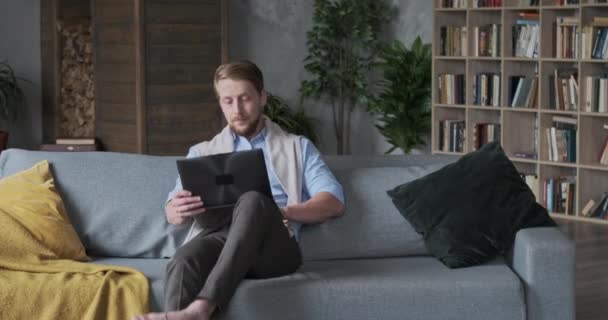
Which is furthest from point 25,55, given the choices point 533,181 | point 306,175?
point 306,175

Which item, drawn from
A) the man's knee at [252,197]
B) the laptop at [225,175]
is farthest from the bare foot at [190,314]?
the laptop at [225,175]

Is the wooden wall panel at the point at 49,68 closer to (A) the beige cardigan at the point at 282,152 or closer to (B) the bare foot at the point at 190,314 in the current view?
(A) the beige cardigan at the point at 282,152

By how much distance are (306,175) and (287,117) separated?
488 cm

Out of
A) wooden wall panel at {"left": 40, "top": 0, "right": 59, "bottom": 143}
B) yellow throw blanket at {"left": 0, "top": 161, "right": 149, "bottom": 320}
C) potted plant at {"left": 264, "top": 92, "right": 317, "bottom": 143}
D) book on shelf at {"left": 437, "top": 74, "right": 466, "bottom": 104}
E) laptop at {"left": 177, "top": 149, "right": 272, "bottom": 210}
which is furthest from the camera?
potted plant at {"left": 264, "top": 92, "right": 317, "bottom": 143}

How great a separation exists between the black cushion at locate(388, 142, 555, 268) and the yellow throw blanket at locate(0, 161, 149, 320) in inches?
41.9

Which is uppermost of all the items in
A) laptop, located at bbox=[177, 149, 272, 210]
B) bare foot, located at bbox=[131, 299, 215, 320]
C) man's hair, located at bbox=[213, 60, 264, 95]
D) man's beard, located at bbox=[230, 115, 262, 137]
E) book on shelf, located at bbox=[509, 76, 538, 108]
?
man's hair, located at bbox=[213, 60, 264, 95]

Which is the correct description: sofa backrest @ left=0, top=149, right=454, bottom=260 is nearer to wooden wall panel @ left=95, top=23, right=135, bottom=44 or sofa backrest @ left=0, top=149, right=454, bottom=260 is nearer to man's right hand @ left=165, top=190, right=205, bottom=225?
man's right hand @ left=165, top=190, right=205, bottom=225

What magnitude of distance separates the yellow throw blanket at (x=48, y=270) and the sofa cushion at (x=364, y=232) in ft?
2.37

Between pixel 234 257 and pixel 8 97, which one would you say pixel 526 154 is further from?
pixel 234 257

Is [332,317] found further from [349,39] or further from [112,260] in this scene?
[349,39]

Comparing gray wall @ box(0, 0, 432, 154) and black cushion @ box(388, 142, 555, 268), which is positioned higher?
gray wall @ box(0, 0, 432, 154)

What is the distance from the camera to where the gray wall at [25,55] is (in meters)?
8.31

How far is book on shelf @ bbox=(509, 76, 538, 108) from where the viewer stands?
758 centimetres

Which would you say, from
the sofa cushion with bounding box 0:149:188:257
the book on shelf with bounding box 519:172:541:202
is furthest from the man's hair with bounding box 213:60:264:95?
the book on shelf with bounding box 519:172:541:202
